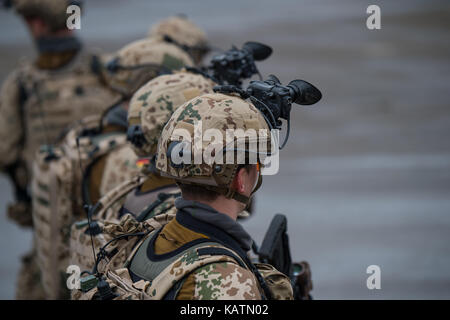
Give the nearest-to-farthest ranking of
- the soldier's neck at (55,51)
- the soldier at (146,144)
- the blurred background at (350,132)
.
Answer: the soldier at (146,144) < the soldier's neck at (55,51) < the blurred background at (350,132)

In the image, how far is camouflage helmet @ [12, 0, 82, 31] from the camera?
6.66 meters

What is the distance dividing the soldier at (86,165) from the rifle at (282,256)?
55.3 inches

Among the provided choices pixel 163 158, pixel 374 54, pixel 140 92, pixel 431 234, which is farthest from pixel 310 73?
pixel 163 158

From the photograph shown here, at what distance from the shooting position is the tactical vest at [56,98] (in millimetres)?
6617

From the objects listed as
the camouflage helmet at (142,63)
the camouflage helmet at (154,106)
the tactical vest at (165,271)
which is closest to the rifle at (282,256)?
the tactical vest at (165,271)

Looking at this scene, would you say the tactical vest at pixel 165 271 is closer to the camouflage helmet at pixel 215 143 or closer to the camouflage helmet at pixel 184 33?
the camouflage helmet at pixel 215 143

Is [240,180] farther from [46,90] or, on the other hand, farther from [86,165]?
[46,90]

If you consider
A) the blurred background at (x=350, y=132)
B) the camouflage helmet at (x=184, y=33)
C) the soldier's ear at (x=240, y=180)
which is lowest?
the blurred background at (x=350, y=132)

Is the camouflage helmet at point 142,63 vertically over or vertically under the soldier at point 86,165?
over

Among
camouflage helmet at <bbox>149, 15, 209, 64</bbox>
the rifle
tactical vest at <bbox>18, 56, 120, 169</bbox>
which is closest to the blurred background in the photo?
tactical vest at <bbox>18, 56, 120, 169</bbox>

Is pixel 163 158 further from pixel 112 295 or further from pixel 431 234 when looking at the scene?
pixel 431 234

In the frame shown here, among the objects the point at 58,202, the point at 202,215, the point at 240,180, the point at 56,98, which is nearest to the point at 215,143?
the point at 240,180
